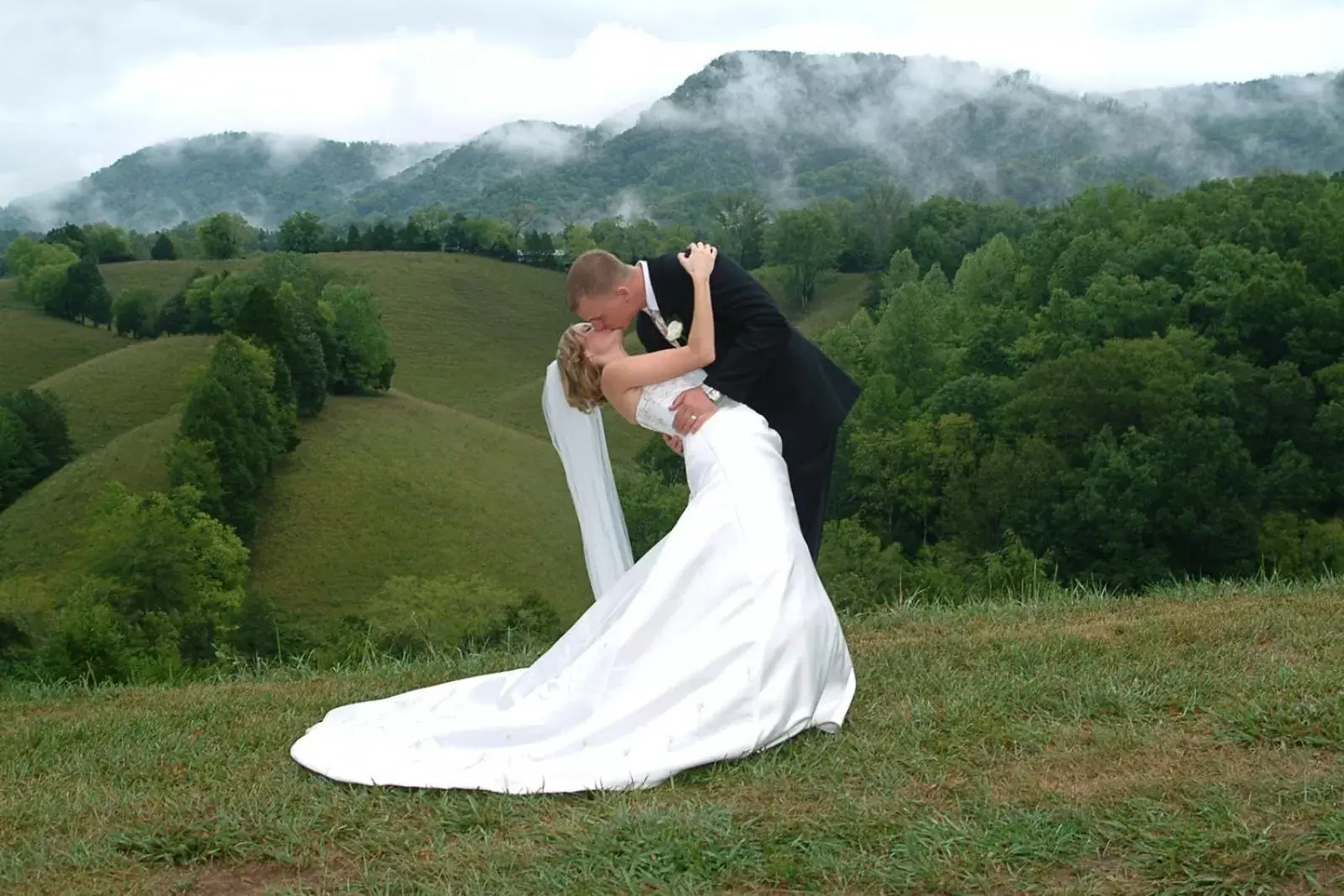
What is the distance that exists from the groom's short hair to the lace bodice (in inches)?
21.3

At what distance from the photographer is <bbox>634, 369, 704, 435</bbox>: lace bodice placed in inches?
246

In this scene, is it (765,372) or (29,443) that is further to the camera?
(29,443)

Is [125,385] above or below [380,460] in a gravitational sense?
above

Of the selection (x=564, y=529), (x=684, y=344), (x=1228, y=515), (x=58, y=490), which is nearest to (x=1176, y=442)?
(x=1228, y=515)

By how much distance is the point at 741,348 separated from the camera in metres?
6.23

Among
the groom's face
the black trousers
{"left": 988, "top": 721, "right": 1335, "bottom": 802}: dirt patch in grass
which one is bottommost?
{"left": 988, "top": 721, "right": 1335, "bottom": 802}: dirt patch in grass

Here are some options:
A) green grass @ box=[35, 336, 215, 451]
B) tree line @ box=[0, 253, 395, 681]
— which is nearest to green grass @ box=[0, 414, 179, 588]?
tree line @ box=[0, 253, 395, 681]

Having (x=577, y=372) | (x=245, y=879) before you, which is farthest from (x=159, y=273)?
(x=245, y=879)

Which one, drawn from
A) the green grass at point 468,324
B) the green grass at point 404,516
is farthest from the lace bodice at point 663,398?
the green grass at point 468,324

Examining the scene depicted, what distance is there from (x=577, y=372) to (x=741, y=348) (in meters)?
0.82

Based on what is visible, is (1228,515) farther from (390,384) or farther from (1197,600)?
(390,384)

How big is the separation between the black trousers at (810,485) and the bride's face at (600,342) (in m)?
1.05

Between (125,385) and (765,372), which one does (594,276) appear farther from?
(125,385)

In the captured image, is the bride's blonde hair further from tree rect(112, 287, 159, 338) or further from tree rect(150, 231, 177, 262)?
tree rect(150, 231, 177, 262)
